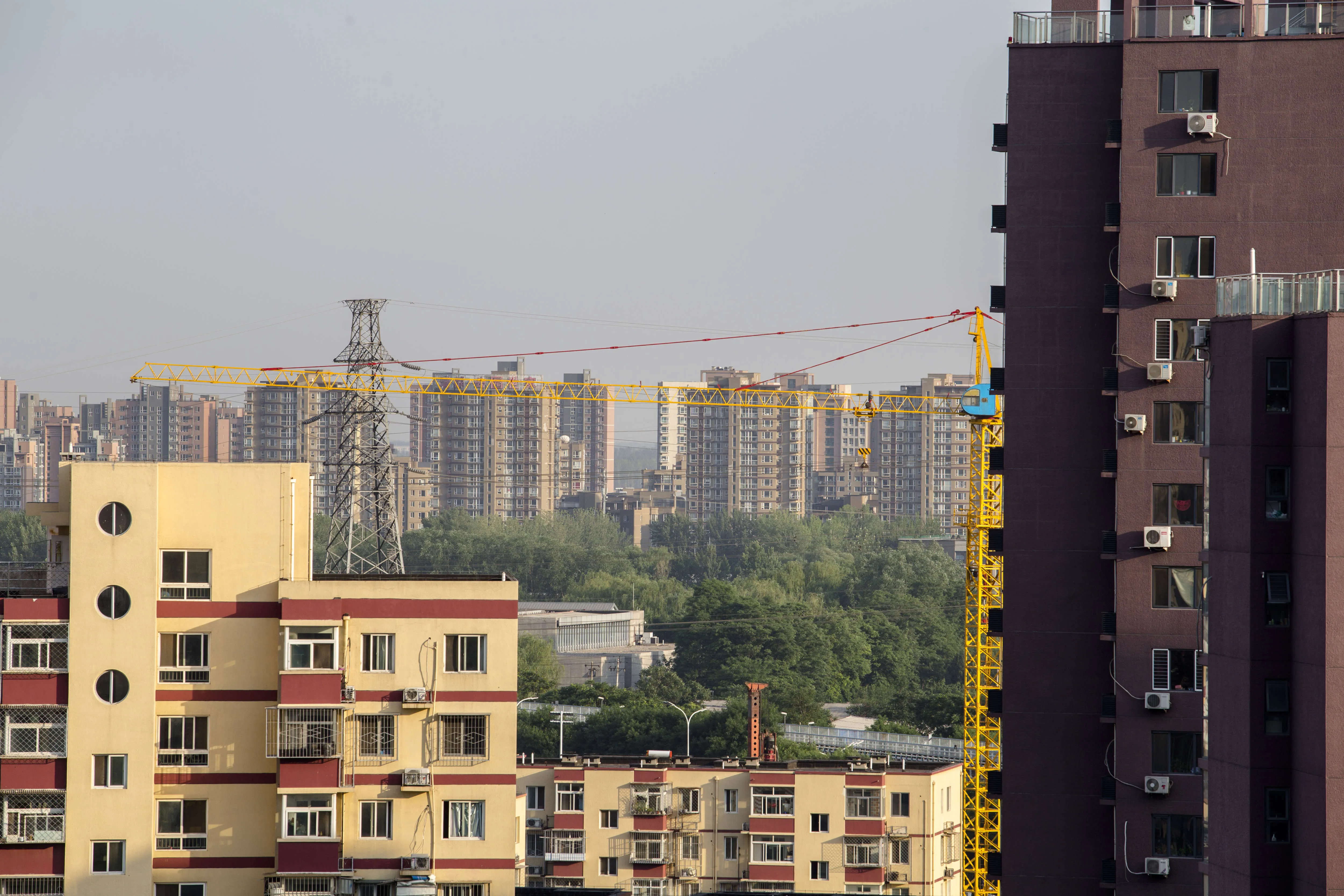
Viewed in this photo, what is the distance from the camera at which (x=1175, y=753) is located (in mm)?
25453

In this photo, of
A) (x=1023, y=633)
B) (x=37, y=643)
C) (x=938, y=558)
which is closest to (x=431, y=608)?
(x=37, y=643)

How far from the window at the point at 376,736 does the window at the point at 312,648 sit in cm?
114

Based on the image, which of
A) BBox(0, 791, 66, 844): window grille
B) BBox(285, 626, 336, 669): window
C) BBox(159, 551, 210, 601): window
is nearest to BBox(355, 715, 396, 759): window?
BBox(285, 626, 336, 669): window

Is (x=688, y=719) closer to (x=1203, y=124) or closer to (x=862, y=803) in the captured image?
(x=862, y=803)

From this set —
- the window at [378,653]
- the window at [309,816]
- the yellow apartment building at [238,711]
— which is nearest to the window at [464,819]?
the yellow apartment building at [238,711]

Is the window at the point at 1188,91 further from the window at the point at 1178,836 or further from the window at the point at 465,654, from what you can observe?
the window at the point at 465,654

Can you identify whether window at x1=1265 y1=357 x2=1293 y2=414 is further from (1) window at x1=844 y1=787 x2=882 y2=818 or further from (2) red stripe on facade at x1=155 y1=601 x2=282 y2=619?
(1) window at x1=844 y1=787 x2=882 y2=818

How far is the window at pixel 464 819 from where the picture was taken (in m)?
24.2

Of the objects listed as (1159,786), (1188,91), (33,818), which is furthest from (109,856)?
(1188,91)

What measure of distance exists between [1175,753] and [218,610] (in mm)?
15242

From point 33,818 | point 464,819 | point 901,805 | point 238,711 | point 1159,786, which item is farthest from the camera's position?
point 901,805

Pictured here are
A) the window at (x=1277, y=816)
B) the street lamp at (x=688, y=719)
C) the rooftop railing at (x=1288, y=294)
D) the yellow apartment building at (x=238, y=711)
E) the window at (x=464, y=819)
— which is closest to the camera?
the window at (x=1277, y=816)

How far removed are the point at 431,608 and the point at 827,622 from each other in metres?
91.5

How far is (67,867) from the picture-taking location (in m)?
23.4
